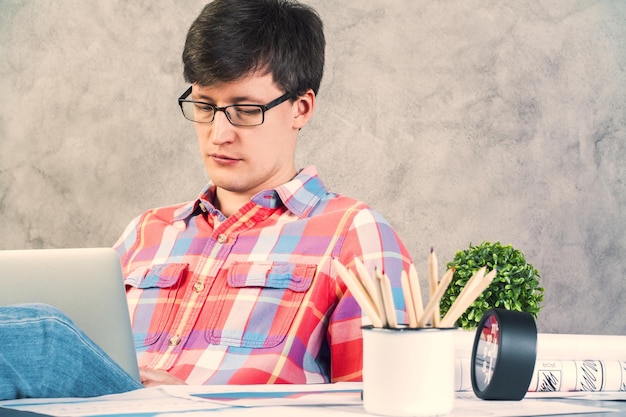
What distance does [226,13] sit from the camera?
1.86 m

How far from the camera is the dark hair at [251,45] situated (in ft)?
5.94

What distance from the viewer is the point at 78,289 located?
1.03 metres

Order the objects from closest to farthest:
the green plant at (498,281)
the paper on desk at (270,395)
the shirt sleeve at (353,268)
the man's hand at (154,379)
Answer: the paper on desk at (270,395) < the man's hand at (154,379) < the shirt sleeve at (353,268) < the green plant at (498,281)

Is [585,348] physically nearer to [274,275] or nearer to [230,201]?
[274,275]

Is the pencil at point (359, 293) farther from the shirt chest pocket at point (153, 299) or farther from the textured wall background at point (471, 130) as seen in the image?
the textured wall background at point (471, 130)

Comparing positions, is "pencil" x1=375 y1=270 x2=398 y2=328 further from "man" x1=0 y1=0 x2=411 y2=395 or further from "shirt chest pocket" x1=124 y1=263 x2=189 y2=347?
"shirt chest pocket" x1=124 y1=263 x2=189 y2=347

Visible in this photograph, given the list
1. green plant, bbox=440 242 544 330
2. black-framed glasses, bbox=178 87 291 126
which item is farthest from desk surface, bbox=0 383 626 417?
green plant, bbox=440 242 544 330

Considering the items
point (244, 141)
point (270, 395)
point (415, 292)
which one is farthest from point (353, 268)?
point (415, 292)

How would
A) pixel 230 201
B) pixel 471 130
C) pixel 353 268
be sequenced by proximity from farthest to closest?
1. pixel 471 130
2. pixel 230 201
3. pixel 353 268

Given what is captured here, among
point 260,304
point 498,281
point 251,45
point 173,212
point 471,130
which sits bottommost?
point 498,281

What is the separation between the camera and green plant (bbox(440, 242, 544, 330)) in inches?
94.0

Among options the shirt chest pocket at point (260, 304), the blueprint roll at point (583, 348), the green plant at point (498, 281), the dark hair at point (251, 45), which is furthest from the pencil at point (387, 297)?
the green plant at point (498, 281)

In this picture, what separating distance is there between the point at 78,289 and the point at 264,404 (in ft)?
0.92

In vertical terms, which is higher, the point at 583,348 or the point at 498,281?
the point at 583,348
